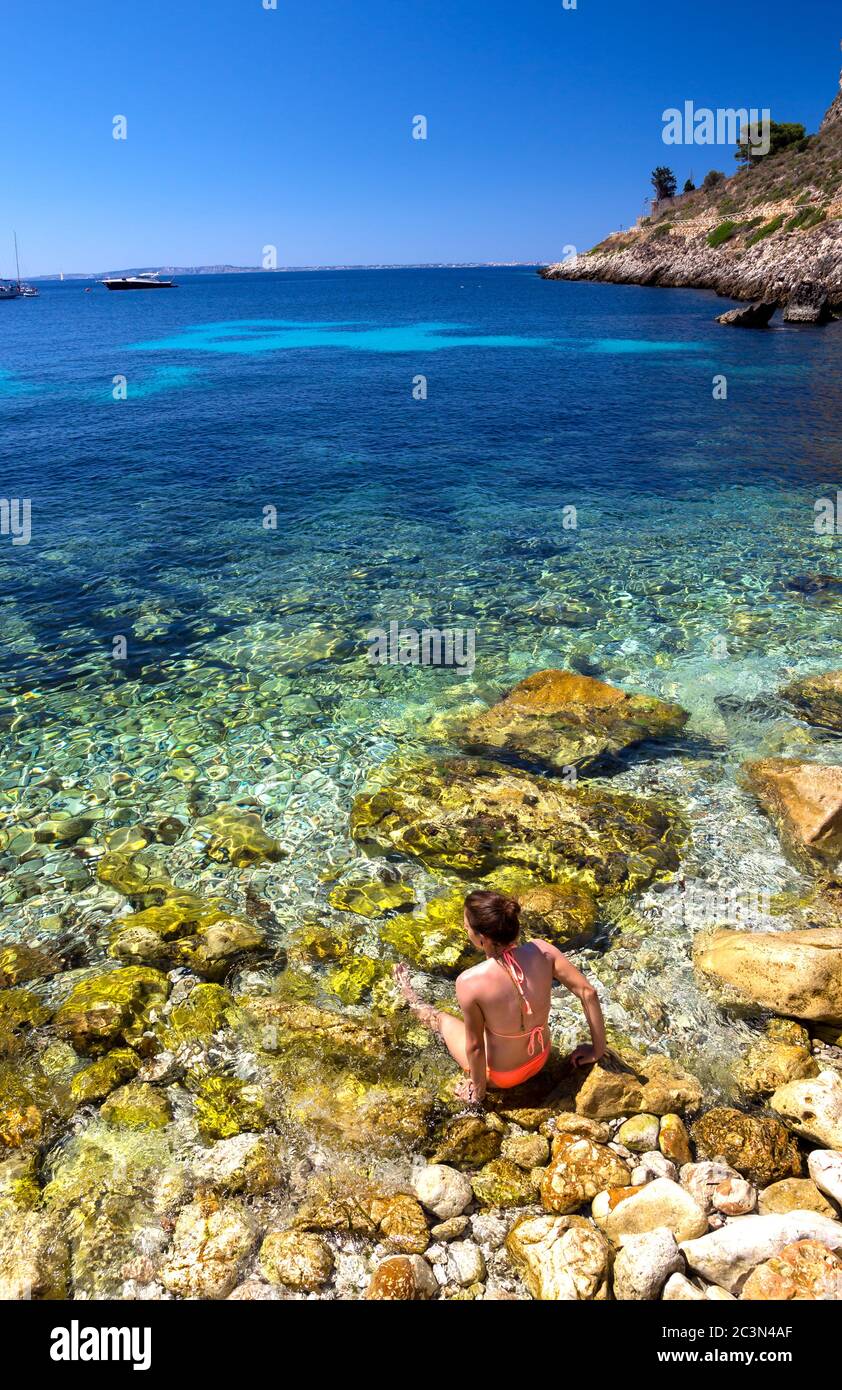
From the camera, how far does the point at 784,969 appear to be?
292 inches

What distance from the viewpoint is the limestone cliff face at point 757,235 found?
243ft

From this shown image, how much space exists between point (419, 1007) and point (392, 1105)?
112 centimetres

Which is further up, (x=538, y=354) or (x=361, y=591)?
(x=538, y=354)

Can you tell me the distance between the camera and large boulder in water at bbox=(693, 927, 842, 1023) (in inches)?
284

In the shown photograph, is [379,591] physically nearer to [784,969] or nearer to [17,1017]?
[17,1017]

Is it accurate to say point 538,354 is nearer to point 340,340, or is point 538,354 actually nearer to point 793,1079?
point 340,340

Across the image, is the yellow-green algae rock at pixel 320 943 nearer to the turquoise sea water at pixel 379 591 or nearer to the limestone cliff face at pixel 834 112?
the turquoise sea water at pixel 379 591

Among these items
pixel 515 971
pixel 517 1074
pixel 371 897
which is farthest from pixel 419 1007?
pixel 371 897

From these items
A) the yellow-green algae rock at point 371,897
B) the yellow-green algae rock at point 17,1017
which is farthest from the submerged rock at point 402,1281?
the yellow-green algae rock at point 17,1017

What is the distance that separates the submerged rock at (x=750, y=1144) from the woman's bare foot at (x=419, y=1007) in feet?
8.23
